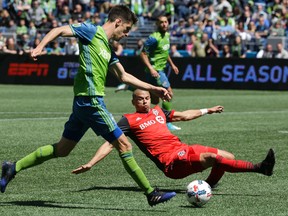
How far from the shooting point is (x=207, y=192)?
9.63m

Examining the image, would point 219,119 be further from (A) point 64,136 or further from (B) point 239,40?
(B) point 239,40

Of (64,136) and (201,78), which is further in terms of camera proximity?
(201,78)

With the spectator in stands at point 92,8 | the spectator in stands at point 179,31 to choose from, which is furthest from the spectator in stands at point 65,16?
the spectator in stands at point 179,31

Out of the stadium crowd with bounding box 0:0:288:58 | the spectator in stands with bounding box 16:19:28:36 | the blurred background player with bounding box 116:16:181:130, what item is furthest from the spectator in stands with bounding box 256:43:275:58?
the blurred background player with bounding box 116:16:181:130

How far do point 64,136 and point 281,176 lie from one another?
3.33 m

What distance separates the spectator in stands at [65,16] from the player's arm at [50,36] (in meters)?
30.4

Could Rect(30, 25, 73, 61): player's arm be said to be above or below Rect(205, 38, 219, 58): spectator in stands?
above

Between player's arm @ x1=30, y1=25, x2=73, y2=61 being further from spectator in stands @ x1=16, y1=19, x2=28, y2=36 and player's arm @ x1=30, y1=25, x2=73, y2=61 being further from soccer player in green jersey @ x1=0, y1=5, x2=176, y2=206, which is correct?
spectator in stands @ x1=16, y1=19, x2=28, y2=36

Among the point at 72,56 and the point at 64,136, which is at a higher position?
the point at 64,136

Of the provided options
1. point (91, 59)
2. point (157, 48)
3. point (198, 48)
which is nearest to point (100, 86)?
point (91, 59)

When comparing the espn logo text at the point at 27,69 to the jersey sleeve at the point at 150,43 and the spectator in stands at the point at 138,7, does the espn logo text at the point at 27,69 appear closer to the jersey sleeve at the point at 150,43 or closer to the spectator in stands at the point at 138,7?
the spectator in stands at the point at 138,7

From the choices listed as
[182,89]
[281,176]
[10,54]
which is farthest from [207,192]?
[10,54]

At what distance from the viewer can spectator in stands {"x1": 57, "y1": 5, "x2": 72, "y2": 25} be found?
39.8m

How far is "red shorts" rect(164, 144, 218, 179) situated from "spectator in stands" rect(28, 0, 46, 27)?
30524mm
